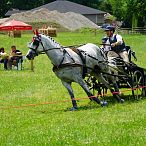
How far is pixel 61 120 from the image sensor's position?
1149cm

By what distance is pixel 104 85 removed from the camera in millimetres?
14859

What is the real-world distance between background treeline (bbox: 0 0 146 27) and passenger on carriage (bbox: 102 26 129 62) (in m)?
60.9

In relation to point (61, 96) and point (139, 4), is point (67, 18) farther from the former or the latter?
point (61, 96)

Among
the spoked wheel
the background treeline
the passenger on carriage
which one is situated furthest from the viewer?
the background treeline

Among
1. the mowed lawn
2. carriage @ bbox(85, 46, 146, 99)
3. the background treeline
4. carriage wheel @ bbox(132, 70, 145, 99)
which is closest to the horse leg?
the mowed lawn

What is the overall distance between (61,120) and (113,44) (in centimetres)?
418

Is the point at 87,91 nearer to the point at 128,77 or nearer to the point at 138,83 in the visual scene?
the point at 128,77

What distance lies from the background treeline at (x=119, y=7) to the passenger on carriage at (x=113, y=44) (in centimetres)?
6089

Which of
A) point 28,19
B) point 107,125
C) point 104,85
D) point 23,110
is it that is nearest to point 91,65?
point 104,85

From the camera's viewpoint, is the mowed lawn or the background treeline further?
the background treeline

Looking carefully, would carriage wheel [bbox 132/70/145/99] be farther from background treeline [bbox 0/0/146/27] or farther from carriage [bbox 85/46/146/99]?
background treeline [bbox 0/0/146/27]

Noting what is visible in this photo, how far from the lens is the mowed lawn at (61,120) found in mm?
9117

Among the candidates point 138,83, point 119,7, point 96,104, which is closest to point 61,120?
point 96,104

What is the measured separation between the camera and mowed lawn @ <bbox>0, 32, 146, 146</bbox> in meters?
9.12
